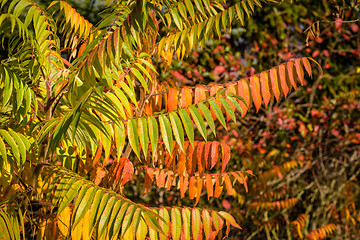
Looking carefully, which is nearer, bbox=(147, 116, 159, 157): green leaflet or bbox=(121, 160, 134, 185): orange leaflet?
bbox=(147, 116, 159, 157): green leaflet

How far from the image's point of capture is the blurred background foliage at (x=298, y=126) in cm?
441

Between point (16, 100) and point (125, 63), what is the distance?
1.84ft

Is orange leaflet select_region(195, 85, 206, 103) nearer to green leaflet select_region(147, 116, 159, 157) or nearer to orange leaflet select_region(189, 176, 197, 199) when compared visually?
orange leaflet select_region(189, 176, 197, 199)

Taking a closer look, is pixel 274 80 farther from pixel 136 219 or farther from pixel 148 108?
pixel 136 219

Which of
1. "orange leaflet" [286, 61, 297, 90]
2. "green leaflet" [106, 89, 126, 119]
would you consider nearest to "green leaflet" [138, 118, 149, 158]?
"green leaflet" [106, 89, 126, 119]

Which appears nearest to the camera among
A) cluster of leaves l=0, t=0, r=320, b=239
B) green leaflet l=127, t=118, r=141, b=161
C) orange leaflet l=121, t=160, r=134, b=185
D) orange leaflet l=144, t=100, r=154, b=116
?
cluster of leaves l=0, t=0, r=320, b=239

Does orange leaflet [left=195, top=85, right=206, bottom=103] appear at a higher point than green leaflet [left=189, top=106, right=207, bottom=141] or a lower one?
higher

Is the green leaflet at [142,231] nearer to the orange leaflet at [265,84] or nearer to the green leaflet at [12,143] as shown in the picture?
the green leaflet at [12,143]

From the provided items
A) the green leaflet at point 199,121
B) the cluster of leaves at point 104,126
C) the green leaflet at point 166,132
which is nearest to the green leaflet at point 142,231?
the cluster of leaves at point 104,126

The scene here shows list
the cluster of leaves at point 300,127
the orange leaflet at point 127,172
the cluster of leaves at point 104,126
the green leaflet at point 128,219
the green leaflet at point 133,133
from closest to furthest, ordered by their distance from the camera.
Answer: the green leaflet at point 128,219
the cluster of leaves at point 104,126
the green leaflet at point 133,133
the orange leaflet at point 127,172
the cluster of leaves at point 300,127

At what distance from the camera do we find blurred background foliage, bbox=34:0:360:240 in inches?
173

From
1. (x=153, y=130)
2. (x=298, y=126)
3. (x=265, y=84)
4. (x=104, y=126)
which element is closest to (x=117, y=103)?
(x=104, y=126)

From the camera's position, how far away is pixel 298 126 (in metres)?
4.93

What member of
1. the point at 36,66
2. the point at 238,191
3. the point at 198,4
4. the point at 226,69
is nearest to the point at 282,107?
the point at 226,69
